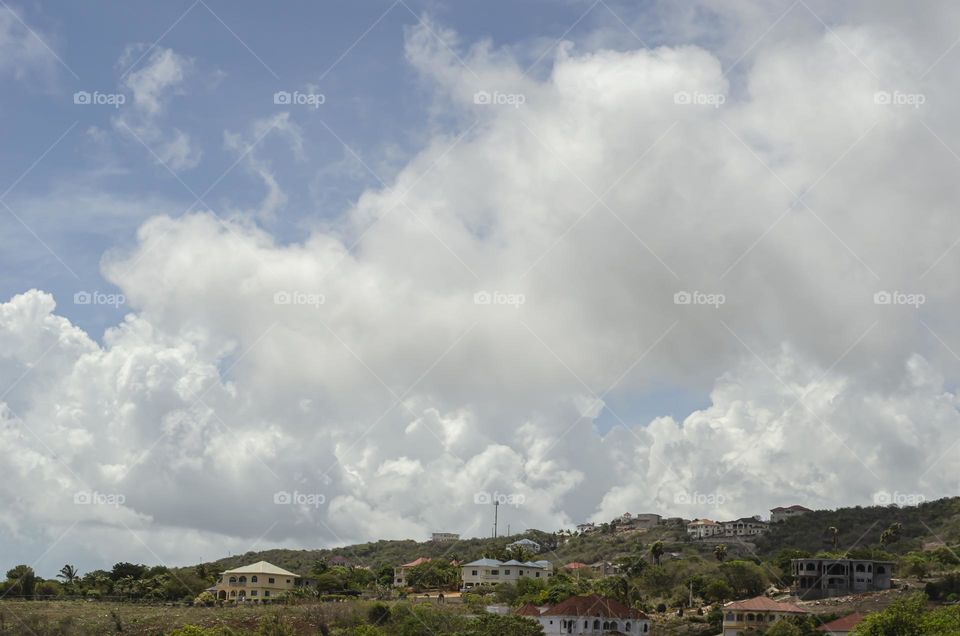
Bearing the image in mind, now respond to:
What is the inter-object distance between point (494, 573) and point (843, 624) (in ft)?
166

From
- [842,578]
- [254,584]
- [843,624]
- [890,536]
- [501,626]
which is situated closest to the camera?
[501,626]

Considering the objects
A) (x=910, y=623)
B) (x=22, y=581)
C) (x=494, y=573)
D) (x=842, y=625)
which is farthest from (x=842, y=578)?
(x=22, y=581)

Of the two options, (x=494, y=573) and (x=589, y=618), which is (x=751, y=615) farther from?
(x=494, y=573)

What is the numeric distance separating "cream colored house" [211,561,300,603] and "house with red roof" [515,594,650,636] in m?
37.9

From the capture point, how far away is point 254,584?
5241 inches

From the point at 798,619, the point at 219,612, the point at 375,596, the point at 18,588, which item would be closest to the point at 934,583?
the point at 798,619

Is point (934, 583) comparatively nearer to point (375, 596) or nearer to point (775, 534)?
point (375, 596)

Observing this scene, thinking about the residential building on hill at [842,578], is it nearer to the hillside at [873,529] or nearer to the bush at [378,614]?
the hillside at [873,529]

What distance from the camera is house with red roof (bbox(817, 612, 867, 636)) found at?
9800cm

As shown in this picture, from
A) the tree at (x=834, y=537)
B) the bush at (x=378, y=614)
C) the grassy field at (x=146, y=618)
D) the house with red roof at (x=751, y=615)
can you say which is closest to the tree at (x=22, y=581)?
the grassy field at (x=146, y=618)

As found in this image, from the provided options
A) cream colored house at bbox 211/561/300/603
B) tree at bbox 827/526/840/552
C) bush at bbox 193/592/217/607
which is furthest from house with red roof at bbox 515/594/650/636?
tree at bbox 827/526/840/552

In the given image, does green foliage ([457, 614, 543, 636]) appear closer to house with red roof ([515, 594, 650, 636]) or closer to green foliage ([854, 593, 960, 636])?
house with red roof ([515, 594, 650, 636])

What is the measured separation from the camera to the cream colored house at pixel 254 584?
431 feet

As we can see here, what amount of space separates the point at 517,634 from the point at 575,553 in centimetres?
10229
